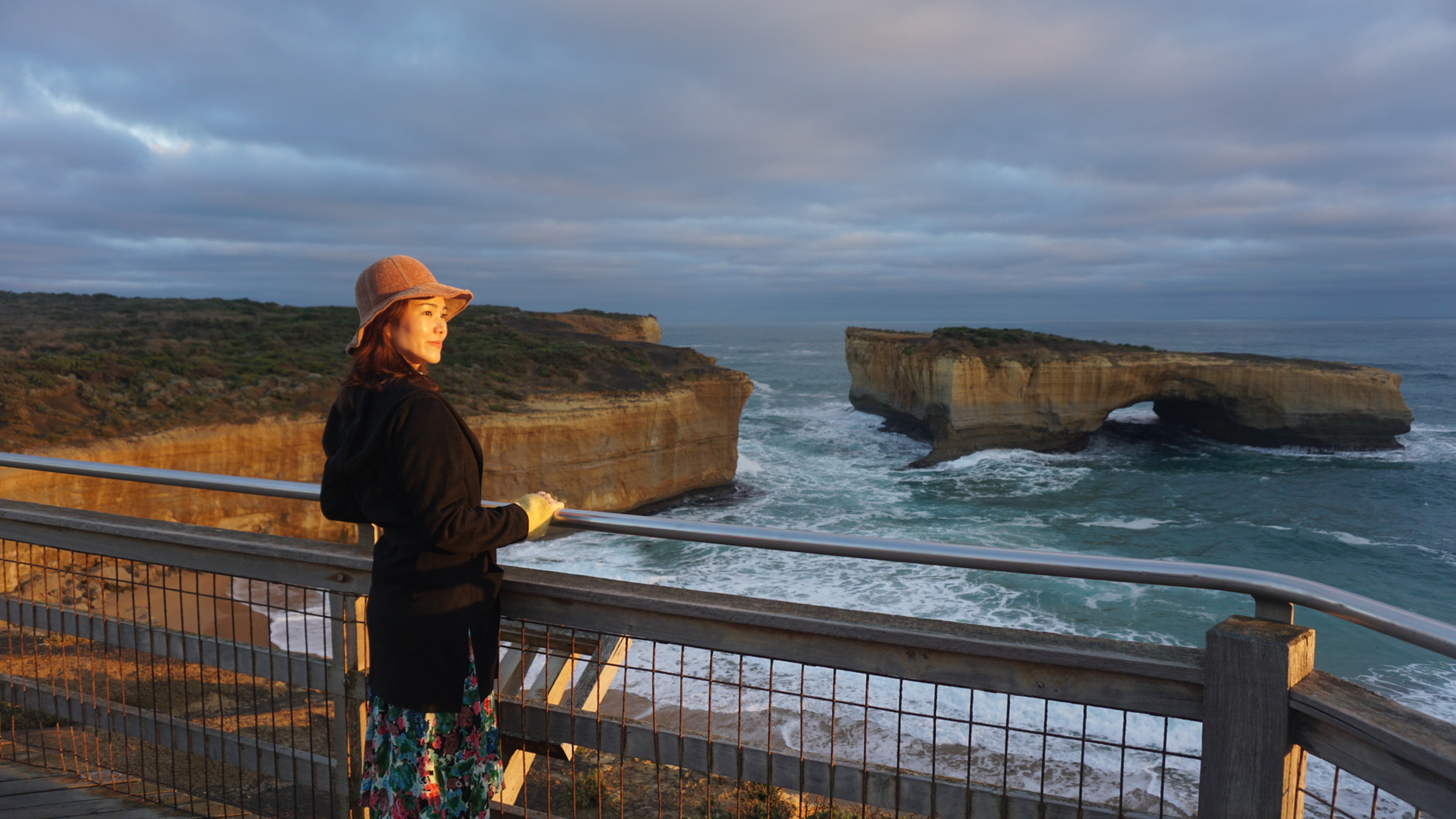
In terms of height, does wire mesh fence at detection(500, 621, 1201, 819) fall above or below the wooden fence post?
below

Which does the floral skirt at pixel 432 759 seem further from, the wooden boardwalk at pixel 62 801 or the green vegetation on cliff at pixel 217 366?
the green vegetation on cliff at pixel 217 366

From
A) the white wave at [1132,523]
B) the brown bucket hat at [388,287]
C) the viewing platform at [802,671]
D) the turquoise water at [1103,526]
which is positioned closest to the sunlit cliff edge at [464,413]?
the turquoise water at [1103,526]

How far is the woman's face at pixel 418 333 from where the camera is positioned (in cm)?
212

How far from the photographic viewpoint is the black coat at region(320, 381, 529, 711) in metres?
1.91

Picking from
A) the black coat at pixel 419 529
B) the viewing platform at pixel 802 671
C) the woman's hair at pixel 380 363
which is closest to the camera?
the viewing platform at pixel 802 671

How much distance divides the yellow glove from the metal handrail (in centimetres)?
5

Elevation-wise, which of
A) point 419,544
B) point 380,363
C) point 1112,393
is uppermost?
point 380,363

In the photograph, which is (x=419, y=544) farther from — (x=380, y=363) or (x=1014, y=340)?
(x=1014, y=340)

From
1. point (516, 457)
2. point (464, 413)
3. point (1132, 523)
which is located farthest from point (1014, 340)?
point (464, 413)

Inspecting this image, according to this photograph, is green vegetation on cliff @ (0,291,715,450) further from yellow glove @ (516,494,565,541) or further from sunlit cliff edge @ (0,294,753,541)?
yellow glove @ (516,494,565,541)

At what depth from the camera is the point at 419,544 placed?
2.01 meters

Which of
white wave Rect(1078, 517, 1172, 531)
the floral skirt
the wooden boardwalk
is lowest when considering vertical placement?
white wave Rect(1078, 517, 1172, 531)

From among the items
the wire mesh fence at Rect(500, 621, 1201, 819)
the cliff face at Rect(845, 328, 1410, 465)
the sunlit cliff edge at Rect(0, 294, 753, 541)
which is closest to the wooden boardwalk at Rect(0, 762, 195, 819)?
the wire mesh fence at Rect(500, 621, 1201, 819)

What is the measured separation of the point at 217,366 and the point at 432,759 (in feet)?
84.1
